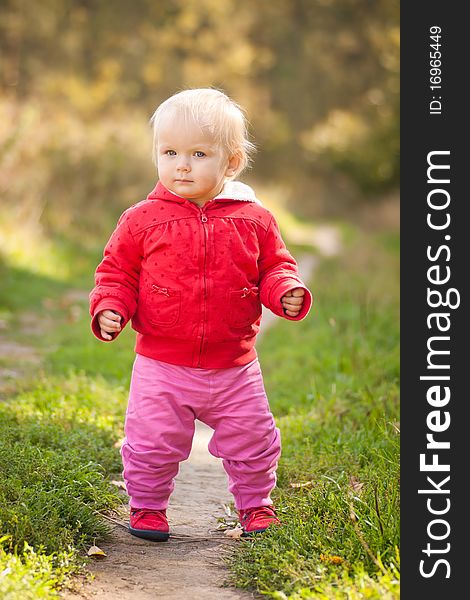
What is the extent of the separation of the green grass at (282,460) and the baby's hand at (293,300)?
22.2 inches

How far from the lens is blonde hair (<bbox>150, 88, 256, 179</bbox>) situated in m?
3.51

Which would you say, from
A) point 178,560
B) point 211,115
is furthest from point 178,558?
point 211,115

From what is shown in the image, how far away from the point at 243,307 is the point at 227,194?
46cm

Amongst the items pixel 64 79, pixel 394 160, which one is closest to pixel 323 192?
pixel 394 160

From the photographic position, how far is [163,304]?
355 centimetres

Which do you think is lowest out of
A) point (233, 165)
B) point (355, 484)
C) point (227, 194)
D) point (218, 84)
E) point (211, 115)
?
point (355, 484)

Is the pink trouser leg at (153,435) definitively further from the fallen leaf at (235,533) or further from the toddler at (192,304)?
the fallen leaf at (235,533)

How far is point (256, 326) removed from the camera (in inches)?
148

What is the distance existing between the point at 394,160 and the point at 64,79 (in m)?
11.3

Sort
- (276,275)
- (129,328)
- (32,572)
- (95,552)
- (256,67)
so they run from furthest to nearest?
1. (256,67)
2. (129,328)
3. (276,275)
4. (95,552)
5. (32,572)

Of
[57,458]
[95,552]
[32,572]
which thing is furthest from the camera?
[57,458]

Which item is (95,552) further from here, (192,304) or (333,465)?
(333,465)

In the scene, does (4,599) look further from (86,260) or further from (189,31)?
(189,31)

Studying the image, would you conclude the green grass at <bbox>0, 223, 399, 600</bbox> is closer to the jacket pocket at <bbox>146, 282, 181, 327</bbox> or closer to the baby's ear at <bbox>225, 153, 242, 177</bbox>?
the jacket pocket at <bbox>146, 282, 181, 327</bbox>
